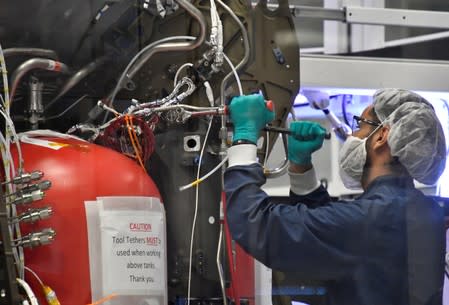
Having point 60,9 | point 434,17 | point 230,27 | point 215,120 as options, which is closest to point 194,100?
point 215,120

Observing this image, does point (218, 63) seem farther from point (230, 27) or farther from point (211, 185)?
point (211, 185)

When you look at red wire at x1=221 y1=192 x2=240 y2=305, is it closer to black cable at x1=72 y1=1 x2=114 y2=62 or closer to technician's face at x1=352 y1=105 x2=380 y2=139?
technician's face at x1=352 y1=105 x2=380 y2=139

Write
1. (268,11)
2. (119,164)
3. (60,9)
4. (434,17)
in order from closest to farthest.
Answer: (119,164) < (60,9) < (268,11) < (434,17)

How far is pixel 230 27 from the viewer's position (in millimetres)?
2395

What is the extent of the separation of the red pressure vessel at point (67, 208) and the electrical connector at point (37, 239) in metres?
0.02

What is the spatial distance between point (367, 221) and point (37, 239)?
0.84 metres

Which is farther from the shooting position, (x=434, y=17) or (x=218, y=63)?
(x=434, y=17)

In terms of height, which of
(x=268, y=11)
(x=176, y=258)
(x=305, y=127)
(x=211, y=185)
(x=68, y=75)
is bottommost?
(x=176, y=258)

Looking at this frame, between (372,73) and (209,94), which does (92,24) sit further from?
(372,73)

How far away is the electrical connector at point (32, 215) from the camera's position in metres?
1.90

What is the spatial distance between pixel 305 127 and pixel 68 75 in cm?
71

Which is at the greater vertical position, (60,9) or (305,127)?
(60,9)

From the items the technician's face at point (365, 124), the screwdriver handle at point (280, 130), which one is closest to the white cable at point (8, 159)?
the screwdriver handle at point (280, 130)

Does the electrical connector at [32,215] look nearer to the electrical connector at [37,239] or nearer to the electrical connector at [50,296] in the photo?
the electrical connector at [37,239]
